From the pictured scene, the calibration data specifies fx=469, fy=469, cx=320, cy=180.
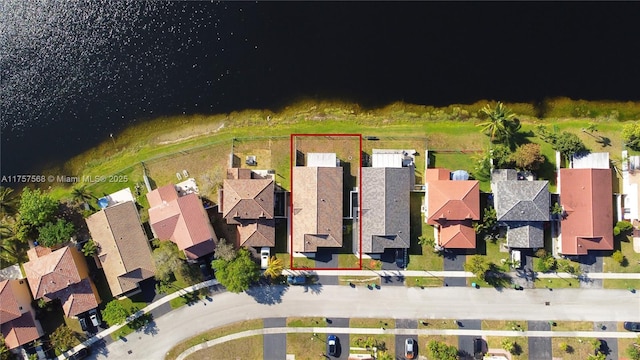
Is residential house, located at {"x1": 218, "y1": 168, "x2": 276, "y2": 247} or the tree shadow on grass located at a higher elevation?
residential house, located at {"x1": 218, "y1": 168, "x2": 276, "y2": 247}

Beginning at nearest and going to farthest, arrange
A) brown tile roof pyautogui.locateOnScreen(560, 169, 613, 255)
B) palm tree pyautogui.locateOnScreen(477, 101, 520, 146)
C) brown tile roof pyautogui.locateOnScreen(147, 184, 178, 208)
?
1. brown tile roof pyautogui.locateOnScreen(560, 169, 613, 255)
2. palm tree pyautogui.locateOnScreen(477, 101, 520, 146)
3. brown tile roof pyautogui.locateOnScreen(147, 184, 178, 208)

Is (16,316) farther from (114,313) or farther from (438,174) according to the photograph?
(438,174)

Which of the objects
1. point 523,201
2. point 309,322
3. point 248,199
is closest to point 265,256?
point 248,199

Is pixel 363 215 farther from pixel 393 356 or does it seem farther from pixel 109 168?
pixel 109 168

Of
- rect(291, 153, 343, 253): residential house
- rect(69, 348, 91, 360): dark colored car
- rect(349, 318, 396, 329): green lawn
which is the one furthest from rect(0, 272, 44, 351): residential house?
rect(349, 318, 396, 329): green lawn

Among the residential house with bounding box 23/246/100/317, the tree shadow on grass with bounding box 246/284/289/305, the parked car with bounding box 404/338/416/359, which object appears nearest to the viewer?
the residential house with bounding box 23/246/100/317

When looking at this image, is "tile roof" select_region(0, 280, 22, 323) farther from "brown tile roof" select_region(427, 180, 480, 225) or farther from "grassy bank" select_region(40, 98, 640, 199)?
"brown tile roof" select_region(427, 180, 480, 225)

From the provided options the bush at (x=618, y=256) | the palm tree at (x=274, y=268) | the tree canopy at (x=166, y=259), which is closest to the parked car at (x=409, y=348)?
the palm tree at (x=274, y=268)
